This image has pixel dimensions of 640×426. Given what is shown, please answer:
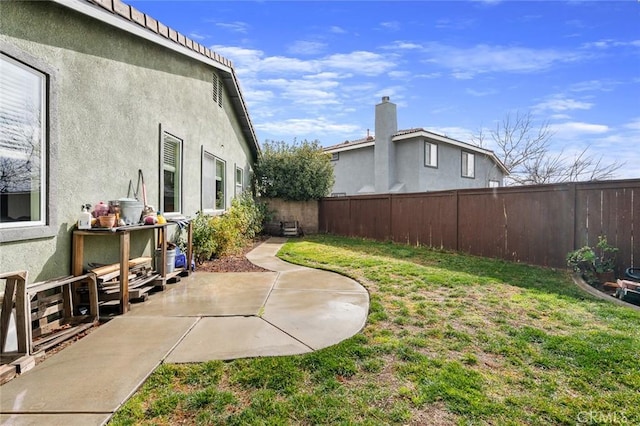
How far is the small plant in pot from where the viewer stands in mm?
6078

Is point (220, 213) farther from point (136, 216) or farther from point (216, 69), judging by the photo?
point (136, 216)

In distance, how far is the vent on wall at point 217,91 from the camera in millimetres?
9176

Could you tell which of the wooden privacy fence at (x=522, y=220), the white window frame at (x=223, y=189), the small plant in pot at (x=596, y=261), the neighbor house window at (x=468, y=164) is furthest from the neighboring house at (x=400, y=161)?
the small plant in pot at (x=596, y=261)

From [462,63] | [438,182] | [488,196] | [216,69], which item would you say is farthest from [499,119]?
[216,69]

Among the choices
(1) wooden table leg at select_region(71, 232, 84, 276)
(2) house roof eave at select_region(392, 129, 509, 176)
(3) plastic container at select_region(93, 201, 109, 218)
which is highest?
(2) house roof eave at select_region(392, 129, 509, 176)

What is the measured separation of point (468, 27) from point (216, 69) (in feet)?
23.5

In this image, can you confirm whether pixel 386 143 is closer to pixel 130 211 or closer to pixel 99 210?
pixel 130 211

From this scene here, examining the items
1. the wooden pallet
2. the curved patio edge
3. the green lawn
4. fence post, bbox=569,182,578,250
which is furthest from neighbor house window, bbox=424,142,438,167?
the wooden pallet

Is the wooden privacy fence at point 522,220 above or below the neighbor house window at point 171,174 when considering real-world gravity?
below

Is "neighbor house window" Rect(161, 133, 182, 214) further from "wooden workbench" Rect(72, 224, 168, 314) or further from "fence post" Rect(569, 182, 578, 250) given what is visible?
"fence post" Rect(569, 182, 578, 250)

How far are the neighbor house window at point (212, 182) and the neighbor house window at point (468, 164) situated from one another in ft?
54.0

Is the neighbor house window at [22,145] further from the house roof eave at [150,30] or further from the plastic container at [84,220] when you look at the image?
the house roof eave at [150,30]

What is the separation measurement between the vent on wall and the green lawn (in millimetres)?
7601

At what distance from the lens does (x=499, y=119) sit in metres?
21.3
